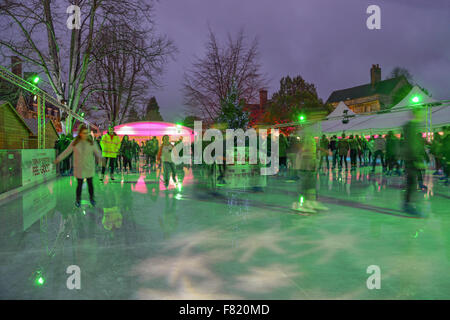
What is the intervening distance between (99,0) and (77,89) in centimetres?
521

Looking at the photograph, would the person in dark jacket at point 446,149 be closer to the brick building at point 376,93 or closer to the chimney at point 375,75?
the brick building at point 376,93

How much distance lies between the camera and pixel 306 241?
4.36 m

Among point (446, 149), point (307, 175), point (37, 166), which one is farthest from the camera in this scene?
point (37, 166)

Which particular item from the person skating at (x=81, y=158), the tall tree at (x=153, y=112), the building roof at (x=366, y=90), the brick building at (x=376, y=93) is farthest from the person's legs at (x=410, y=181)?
the tall tree at (x=153, y=112)

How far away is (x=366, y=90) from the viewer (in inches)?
→ 2692

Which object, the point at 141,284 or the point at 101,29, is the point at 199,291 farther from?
the point at 101,29

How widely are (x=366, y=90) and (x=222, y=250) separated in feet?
236

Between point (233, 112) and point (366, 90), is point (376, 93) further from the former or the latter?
point (233, 112)

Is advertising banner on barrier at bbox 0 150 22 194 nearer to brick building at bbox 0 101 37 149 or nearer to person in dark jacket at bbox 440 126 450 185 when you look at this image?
brick building at bbox 0 101 37 149

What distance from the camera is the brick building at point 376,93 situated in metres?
60.8

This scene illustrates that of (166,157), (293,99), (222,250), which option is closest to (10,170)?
(166,157)

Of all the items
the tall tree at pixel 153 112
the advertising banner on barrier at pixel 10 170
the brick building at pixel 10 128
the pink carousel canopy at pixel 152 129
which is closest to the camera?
the advertising banner on barrier at pixel 10 170

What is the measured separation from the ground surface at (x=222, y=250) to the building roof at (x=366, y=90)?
61537mm

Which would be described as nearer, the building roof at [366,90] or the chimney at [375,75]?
the building roof at [366,90]
